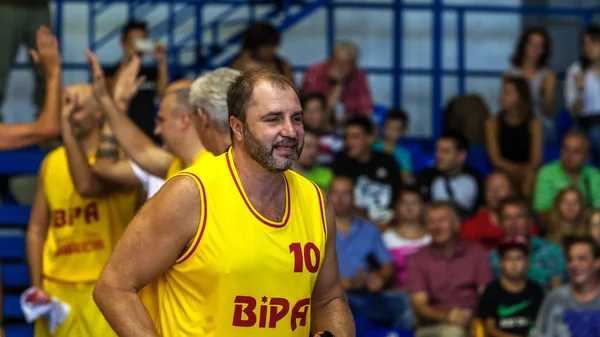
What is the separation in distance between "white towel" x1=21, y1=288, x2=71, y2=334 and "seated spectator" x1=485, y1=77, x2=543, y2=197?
5814 mm

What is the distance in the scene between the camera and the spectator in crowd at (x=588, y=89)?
12.1 meters

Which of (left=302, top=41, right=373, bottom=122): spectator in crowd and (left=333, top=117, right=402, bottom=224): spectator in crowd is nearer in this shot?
(left=333, top=117, right=402, bottom=224): spectator in crowd

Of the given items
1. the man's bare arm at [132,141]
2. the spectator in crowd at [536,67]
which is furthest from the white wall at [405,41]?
the man's bare arm at [132,141]

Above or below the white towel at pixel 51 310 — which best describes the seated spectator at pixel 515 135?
above

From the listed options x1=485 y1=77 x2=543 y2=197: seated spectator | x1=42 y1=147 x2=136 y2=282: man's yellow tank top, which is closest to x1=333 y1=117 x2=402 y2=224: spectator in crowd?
x1=485 y1=77 x2=543 y2=197: seated spectator

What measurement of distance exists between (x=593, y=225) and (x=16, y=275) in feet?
15.6

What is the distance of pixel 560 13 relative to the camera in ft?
45.6

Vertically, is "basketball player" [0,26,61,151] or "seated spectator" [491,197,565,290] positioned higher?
"basketball player" [0,26,61,151]

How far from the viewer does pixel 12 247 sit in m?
9.99

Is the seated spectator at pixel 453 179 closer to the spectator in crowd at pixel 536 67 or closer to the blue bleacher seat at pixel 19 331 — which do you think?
the spectator in crowd at pixel 536 67

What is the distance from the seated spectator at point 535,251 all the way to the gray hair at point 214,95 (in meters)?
4.85

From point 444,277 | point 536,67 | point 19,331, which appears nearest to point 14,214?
point 19,331

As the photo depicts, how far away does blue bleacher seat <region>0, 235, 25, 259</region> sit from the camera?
9968 millimetres

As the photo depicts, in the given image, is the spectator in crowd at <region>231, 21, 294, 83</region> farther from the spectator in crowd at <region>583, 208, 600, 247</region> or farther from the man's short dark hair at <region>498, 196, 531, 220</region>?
the spectator in crowd at <region>583, 208, 600, 247</region>
